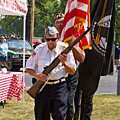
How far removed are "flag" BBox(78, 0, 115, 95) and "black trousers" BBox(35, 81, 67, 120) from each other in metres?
→ 1.34

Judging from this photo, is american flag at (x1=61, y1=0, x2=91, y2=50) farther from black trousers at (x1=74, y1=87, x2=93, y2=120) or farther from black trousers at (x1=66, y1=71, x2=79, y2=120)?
black trousers at (x1=74, y1=87, x2=93, y2=120)

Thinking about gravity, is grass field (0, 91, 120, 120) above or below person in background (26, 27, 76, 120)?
below

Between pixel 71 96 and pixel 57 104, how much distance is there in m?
0.88

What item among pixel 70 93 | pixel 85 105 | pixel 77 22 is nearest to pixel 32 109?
pixel 85 105

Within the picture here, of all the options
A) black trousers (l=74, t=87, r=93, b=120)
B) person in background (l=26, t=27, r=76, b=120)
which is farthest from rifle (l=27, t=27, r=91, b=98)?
black trousers (l=74, t=87, r=93, b=120)

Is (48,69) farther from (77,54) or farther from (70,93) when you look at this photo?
(70,93)

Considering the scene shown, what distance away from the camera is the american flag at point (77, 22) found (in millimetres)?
5914

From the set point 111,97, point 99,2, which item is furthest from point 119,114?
point 99,2

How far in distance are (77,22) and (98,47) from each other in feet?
1.96

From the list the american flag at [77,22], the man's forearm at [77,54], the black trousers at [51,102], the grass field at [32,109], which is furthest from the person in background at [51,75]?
the grass field at [32,109]

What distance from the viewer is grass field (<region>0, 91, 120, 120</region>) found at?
25.4 feet

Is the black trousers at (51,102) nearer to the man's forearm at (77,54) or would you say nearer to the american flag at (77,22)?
the man's forearm at (77,54)

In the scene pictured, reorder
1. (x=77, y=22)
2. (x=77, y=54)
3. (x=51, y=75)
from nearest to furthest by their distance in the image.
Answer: (x=51, y=75), (x=77, y=54), (x=77, y=22)

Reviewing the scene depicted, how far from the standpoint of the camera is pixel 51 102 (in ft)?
15.7
